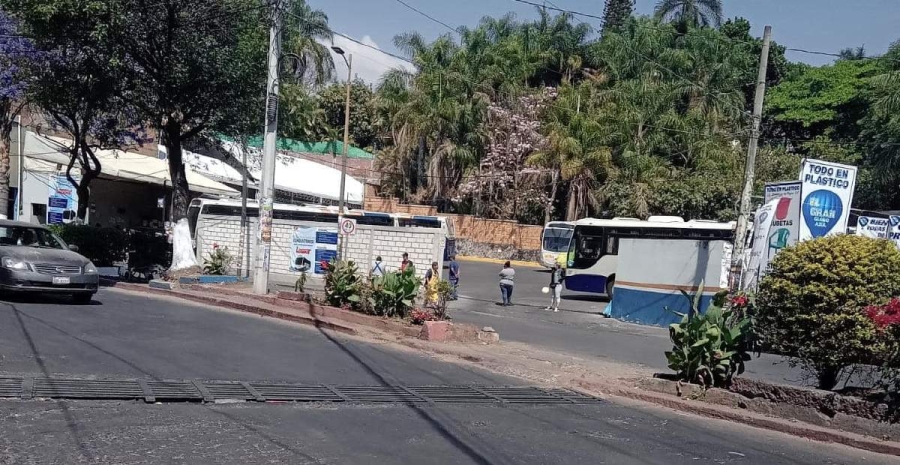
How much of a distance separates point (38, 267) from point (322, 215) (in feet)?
43.7

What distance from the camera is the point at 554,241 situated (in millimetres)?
42312

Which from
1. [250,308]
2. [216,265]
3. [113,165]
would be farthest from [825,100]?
[250,308]

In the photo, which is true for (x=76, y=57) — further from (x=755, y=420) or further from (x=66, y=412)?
(x=755, y=420)

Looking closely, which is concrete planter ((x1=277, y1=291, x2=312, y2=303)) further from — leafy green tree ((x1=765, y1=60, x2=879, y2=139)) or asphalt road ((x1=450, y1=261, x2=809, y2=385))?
leafy green tree ((x1=765, y1=60, x2=879, y2=139))

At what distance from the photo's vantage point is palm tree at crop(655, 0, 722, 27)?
2426 inches

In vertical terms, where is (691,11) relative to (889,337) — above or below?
above

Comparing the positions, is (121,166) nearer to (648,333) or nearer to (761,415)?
(648,333)

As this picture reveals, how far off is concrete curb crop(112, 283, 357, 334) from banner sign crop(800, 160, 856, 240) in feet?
34.3

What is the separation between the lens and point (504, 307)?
26609mm

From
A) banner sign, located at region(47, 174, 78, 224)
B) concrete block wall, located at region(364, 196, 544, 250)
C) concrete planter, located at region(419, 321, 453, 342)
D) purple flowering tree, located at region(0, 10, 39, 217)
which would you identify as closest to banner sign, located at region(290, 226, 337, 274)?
purple flowering tree, located at region(0, 10, 39, 217)

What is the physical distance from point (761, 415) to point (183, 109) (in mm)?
17450

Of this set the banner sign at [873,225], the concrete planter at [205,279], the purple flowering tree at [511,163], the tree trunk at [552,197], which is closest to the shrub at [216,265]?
the concrete planter at [205,279]

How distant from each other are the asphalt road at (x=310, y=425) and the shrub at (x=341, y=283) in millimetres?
3837

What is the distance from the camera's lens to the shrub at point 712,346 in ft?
32.0
